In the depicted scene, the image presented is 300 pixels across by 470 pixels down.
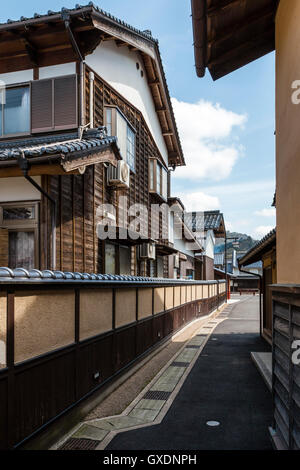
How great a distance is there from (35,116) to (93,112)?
5.88 feet

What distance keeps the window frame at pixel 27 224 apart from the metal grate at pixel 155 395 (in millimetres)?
4068

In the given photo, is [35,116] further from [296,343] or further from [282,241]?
[296,343]

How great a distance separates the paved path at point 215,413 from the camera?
20.0 ft

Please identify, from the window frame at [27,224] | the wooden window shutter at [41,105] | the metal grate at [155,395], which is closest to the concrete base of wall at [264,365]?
the metal grate at [155,395]

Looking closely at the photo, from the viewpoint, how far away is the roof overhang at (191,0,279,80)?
21.9 ft

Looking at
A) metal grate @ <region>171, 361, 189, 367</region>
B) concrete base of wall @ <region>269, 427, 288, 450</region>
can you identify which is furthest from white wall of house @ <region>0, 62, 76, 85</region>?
concrete base of wall @ <region>269, 427, 288, 450</region>

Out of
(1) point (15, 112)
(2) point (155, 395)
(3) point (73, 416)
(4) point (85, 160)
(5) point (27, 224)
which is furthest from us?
(1) point (15, 112)

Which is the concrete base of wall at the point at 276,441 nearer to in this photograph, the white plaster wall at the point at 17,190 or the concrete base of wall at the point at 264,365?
the concrete base of wall at the point at 264,365

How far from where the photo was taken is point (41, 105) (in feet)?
36.7

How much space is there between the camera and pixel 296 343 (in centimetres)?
473

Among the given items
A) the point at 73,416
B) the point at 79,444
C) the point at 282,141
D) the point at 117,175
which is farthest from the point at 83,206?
the point at 79,444

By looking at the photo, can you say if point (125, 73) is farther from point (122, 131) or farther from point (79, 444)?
point (79, 444)

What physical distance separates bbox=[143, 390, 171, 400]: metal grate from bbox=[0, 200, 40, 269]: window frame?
4068 mm

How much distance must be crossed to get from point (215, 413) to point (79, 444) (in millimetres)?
2884
